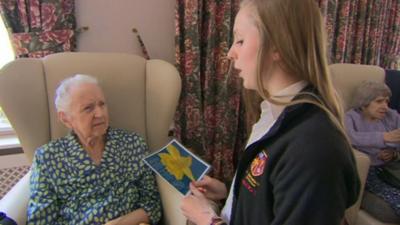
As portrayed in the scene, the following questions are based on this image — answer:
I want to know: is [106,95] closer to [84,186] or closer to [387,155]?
[84,186]

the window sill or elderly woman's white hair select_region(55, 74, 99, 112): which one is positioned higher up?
elderly woman's white hair select_region(55, 74, 99, 112)

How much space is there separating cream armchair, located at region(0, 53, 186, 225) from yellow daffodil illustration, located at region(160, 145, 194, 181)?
14 cm

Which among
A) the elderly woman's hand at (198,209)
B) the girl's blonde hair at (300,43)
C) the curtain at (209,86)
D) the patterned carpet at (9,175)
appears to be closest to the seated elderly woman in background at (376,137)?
the curtain at (209,86)

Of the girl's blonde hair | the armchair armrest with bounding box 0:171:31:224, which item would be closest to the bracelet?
the girl's blonde hair

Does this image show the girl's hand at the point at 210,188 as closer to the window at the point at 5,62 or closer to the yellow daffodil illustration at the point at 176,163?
the yellow daffodil illustration at the point at 176,163

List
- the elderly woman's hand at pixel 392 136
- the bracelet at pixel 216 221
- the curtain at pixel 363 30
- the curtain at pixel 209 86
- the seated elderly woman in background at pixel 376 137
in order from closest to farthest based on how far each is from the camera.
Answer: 1. the bracelet at pixel 216 221
2. the seated elderly woman in background at pixel 376 137
3. the elderly woman's hand at pixel 392 136
4. the curtain at pixel 209 86
5. the curtain at pixel 363 30

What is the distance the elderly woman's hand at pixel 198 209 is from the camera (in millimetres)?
836

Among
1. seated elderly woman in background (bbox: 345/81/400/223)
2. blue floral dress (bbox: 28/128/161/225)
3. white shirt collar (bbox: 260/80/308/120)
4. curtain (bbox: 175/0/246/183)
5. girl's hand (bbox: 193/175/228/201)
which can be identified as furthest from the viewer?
curtain (bbox: 175/0/246/183)

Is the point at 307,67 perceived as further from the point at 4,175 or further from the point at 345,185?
the point at 4,175

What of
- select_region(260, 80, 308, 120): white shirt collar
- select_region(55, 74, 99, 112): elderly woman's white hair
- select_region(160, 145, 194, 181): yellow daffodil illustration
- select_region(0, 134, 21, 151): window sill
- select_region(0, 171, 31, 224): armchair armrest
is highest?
select_region(260, 80, 308, 120): white shirt collar

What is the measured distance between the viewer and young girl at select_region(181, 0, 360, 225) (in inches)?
20.9

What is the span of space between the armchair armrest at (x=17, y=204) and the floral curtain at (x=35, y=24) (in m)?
0.73

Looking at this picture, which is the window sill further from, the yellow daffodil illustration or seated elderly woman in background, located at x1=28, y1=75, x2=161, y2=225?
the yellow daffodil illustration

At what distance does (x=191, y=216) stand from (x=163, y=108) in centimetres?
68
